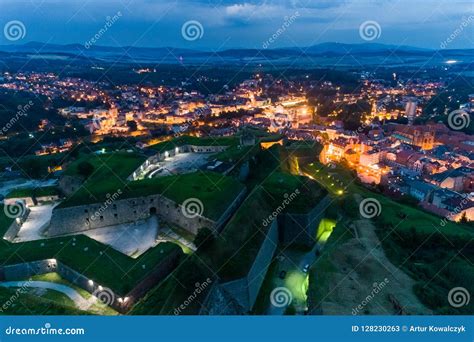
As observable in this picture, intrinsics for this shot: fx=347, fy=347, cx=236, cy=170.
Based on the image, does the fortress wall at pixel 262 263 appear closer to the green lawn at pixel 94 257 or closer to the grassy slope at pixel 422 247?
the grassy slope at pixel 422 247

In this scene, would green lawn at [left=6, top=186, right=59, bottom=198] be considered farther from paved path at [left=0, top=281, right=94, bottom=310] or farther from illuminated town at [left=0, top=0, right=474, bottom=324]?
paved path at [left=0, top=281, right=94, bottom=310]

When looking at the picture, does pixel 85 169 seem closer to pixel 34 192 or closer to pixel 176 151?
pixel 34 192

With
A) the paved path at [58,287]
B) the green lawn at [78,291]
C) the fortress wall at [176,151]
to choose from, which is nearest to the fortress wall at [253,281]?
the green lawn at [78,291]

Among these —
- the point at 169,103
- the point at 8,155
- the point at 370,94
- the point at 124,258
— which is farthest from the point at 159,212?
the point at 370,94

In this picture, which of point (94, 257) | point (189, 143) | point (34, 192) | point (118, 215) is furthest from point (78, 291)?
point (189, 143)

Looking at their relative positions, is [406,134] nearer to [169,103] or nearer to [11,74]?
[169,103]

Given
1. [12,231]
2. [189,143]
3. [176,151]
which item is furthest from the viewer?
[189,143]
